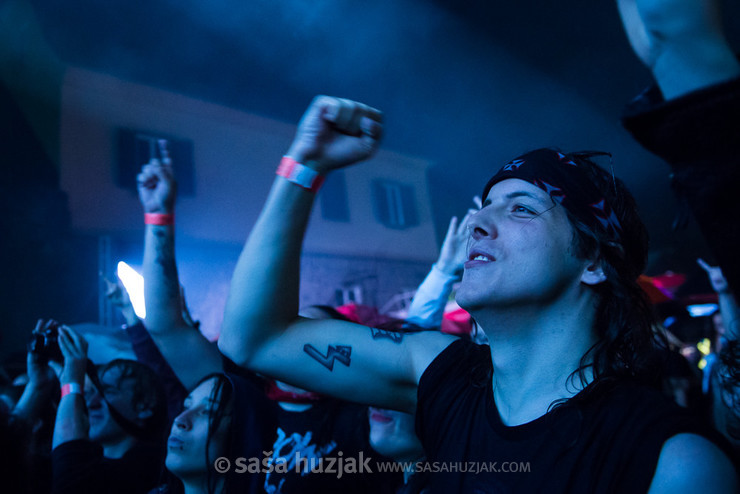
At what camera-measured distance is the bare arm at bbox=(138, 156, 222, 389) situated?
2389mm

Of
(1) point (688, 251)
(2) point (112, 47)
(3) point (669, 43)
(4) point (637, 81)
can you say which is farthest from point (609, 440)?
(1) point (688, 251)

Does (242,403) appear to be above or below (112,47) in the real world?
below

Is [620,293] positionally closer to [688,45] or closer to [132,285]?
[688,45]

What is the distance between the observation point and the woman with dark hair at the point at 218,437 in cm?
220

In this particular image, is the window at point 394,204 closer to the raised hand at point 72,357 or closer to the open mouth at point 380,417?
the raised hand at point 72,357

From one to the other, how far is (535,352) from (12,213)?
26.9ft

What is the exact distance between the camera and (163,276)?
242 cm

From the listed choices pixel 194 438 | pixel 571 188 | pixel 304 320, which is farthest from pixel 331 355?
pixel 194 438

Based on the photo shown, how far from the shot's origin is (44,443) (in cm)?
307

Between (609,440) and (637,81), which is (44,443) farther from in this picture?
(637,81)

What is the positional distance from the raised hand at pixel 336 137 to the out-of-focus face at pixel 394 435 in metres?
1.34

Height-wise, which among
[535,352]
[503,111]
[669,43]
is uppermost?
[503,111]

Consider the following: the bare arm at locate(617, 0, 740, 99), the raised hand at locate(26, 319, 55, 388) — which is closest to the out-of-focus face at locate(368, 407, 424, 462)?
the bare arm at locate(617, 0, 740, 99)

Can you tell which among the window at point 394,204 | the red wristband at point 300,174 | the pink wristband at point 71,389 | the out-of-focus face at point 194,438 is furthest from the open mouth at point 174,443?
the window at point 394,204
